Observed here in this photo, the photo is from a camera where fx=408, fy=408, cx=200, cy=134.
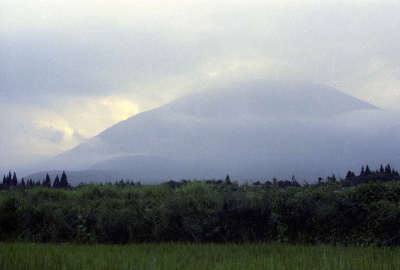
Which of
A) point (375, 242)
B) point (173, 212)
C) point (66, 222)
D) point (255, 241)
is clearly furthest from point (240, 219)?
point (66, 222)

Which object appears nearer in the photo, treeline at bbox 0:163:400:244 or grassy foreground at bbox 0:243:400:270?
grassy foreground at bbox 0:243:400:270

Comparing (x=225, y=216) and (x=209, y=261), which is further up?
(x=225, y=216)

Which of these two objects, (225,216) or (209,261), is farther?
(225,216)

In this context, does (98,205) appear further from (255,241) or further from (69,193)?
(255,241)

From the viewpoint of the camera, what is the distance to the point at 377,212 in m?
11.5

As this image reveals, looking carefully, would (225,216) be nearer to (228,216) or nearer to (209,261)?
(228,216)

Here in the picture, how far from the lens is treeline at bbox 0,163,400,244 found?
466 inches

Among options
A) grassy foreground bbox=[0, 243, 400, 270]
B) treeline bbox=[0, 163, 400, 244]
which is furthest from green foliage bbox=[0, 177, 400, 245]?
grassy foreground bbox=[0, 243, 400, 270]

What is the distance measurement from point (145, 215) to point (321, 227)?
5.50 m

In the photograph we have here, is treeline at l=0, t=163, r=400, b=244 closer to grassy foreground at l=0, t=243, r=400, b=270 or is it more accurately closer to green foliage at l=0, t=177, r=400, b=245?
green foliage at l=0, t=177, r=400, b=245

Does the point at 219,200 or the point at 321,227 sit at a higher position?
the point at 219,200

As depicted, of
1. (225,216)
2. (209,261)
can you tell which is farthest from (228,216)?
(209,261)

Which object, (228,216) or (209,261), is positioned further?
(228,216)

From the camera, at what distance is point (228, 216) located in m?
12.7
